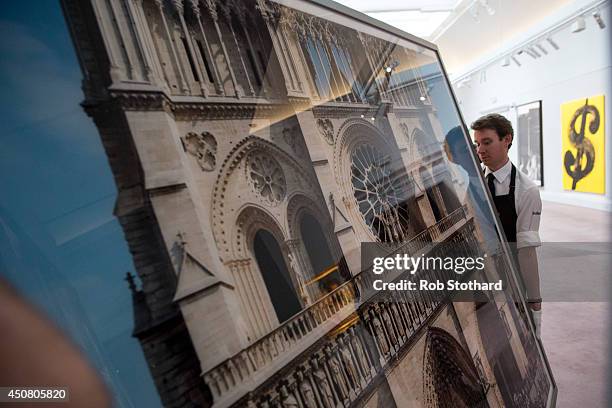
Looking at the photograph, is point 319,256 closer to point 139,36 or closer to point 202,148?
point 202,148

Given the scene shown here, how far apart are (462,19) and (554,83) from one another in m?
4.92

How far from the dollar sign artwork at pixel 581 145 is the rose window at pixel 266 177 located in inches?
270

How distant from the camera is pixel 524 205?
137cm

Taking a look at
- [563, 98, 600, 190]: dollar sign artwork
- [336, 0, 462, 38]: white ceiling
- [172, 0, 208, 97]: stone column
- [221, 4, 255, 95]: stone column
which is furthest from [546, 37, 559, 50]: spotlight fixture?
[172, 0, 208, 97]: stone column

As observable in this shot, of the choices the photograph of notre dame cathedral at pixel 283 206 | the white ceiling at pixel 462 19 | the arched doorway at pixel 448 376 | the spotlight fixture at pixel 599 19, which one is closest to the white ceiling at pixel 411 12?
the white ceiling at pixel 462 19

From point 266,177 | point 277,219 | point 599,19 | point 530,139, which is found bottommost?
point 530,139

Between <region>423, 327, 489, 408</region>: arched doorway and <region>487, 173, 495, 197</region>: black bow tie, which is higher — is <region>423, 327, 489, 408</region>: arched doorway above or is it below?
below

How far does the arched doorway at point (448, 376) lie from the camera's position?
869mm

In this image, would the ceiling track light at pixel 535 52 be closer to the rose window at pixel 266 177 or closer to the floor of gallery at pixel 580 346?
the floor of gallery at pixel 580 346

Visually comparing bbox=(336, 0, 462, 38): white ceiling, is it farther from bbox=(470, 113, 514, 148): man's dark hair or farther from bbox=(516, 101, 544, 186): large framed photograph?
bbox=(516, 101, 544, 186): large framed photograph

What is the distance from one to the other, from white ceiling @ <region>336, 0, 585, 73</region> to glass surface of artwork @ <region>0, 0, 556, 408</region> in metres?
0.67

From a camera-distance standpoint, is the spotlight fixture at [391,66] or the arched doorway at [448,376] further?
the spotlight fixture at [391,66]

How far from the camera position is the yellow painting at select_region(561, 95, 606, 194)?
4883mm

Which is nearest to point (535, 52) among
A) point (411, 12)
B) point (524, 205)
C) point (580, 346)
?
point (411, 12)
